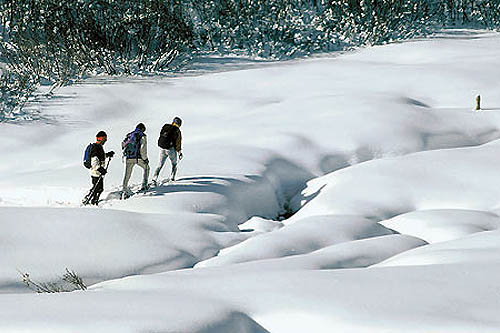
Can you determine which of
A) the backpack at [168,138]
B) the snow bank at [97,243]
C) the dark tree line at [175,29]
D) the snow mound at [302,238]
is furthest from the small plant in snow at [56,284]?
the dark tree line at [175,29]

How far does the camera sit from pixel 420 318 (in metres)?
4.74

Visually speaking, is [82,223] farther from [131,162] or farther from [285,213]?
[285,213]

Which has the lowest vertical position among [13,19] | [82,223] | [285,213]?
[285,213]

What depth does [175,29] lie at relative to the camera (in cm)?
2175

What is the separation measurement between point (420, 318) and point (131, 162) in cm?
672

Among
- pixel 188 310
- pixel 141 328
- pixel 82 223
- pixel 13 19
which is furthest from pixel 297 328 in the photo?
pixel 13 19

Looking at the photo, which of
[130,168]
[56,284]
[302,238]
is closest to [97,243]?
[56,284]

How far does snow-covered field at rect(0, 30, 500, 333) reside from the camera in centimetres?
496

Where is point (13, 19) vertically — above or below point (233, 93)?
above

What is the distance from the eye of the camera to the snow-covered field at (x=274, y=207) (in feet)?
16.3

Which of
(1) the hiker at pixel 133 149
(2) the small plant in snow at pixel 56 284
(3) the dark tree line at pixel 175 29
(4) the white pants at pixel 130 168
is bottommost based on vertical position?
(2) the small plant in snow at pixel 56 284

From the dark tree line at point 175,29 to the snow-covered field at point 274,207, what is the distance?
4.04ft

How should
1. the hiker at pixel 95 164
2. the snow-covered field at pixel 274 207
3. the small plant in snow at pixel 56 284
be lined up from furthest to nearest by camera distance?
1. the hiker at pixel 95 164
2. the small plant in snow at pixel 56 284
3. the snow-covered field at pixel 274 207

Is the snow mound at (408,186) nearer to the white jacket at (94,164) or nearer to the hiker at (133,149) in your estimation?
the hiker at (133,149)
